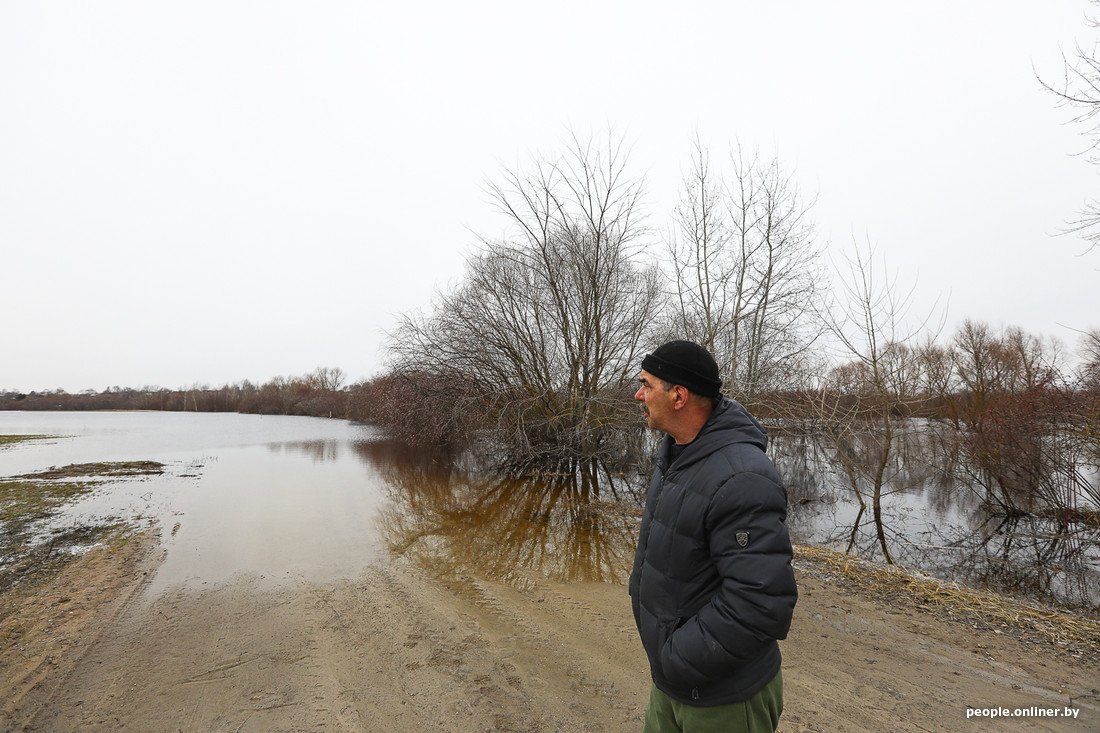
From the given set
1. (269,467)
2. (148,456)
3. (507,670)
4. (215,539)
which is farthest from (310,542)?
(148,456)

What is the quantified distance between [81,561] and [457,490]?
7015 millimetres

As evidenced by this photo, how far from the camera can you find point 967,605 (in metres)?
4.95

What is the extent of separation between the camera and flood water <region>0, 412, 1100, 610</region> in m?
6.62

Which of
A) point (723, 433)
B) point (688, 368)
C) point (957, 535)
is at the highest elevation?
point (688, 368)

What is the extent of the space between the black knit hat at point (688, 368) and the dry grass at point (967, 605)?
4.93 m

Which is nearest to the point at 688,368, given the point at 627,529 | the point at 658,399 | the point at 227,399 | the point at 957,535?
the point at 658,399

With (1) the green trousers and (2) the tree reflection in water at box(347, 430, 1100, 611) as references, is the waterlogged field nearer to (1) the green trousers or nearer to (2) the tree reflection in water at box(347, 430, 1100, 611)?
(2) the tree reflection in water at box(347, 430, 1100, 611)

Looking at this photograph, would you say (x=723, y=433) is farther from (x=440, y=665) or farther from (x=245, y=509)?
(x=245, y=509)

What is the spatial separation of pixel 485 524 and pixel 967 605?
6840 mm

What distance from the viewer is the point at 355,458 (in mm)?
18453
